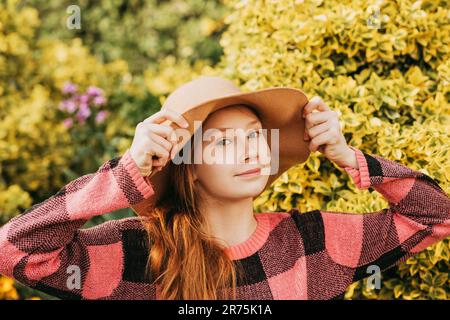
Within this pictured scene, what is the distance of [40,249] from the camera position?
1.52 meters

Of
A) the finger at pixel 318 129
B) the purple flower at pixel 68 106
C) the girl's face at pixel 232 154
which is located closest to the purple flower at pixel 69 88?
the purple flower at pixel 68 106

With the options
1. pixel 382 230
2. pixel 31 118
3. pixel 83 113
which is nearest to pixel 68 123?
pixel 83 113

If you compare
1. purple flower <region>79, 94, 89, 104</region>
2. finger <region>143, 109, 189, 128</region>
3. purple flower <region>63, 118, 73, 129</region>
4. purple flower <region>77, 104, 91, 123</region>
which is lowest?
purple flower <region>63, 118, 73, 129</region>

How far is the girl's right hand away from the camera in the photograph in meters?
1.48

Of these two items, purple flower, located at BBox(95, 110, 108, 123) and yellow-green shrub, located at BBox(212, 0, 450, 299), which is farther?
purple flower, located at BBox(95, 110, 108, 123)

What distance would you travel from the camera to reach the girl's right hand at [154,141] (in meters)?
1.48

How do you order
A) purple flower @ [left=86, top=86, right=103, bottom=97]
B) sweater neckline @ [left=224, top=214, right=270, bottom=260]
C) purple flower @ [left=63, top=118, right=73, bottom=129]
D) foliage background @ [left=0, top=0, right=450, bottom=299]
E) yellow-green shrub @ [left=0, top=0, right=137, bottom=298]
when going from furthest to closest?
purple flower @ [left=86, top=86, right=103, bottom=97] → purple flower @ [left=63, top=118, right=73, bottom=129] → yellow-green shrub @ [left=0, top=0, right=137, bottom=298] → foliage background @ [left=0, top=0, right=450, bottom=299] → sweater neckline @ [left=224, top=214, right=270, bottom=260]

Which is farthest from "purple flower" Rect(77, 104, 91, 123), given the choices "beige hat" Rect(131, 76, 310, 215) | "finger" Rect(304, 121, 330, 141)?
"finger" Rect(304, 121, 330, 141)

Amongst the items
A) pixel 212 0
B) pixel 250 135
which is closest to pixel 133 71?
pixel 212 0

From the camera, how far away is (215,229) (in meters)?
1.76

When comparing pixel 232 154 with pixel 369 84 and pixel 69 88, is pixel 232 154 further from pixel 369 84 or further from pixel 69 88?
pixel 69 88

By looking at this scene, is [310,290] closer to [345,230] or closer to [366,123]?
[345,230]

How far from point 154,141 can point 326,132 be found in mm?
496

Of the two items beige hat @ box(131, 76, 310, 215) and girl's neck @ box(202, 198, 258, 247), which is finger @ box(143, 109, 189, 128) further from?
girl's neck @ box(202, 198, 258, 247)
